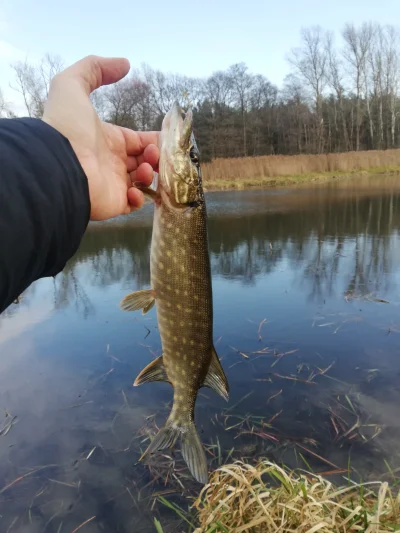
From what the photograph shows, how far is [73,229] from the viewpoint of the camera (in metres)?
1.69

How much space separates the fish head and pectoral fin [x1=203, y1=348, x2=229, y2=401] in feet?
2.92

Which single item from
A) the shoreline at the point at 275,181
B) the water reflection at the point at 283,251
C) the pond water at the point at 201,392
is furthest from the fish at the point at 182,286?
the shoreline at the point at 275,181

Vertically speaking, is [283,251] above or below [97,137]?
below

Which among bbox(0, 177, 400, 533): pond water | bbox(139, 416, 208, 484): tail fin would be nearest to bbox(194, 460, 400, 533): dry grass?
bbox(0, 177, 400, 533): pond water

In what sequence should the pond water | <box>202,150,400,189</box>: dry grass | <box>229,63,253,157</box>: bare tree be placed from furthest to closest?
<box>229,63,253,157</box>: bare tree
<box>202,150,400,189</box>: dry grass
the pond water

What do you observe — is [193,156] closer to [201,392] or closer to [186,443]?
[186,443]

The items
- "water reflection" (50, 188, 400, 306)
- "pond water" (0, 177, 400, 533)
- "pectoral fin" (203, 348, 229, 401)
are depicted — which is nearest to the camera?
"pectoral fin" (203, 348, 229, 401)

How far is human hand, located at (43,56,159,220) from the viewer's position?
2033 mm

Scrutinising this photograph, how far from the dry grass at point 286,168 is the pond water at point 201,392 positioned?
16.3m

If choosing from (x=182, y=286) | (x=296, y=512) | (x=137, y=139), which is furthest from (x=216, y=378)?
(x=137, y=139)

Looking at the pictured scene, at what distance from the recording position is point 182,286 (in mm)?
2105

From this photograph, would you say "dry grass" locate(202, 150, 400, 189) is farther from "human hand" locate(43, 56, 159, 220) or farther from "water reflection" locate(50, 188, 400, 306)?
"human hand" locate(43, 56, 159, 220)

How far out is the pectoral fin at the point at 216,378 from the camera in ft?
6.98

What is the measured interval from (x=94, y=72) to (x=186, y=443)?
2141 millimetres
